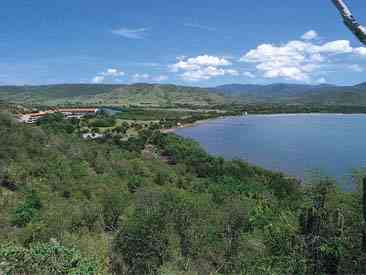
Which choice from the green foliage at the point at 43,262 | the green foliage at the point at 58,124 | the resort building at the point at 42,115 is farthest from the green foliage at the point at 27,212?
the green foliage at the point at 58,124

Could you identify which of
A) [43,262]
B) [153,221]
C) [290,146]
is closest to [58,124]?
[290,146]

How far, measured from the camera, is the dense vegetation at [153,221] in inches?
320

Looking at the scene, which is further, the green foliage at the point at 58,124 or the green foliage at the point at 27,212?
the green foliage at the point at 58,124

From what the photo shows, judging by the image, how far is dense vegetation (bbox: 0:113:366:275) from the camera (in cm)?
812

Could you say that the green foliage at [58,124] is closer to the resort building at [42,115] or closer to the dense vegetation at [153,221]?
the resort building at [42,115]

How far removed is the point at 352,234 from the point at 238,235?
1134 centimetres

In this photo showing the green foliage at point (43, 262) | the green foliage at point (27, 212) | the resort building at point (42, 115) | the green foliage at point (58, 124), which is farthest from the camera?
the resort building at point (42, 115)

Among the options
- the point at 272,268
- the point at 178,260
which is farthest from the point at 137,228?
the point at 272,268

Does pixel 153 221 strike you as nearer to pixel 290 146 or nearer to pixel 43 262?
pixel 43 262

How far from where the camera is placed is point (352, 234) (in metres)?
8.02

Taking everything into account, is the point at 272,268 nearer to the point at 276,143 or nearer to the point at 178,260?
the point at 178,260

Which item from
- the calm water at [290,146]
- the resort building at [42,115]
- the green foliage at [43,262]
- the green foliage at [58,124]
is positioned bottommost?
the calm water at [290,146]

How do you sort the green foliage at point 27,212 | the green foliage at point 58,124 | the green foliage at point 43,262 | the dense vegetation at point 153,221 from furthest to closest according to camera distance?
1. the green foliage at point 58,124
2. the green foliage at point 27,212
3. the dense vegetation at point 153,221
4. the green foliage at point 43,262

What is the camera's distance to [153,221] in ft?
51.6
